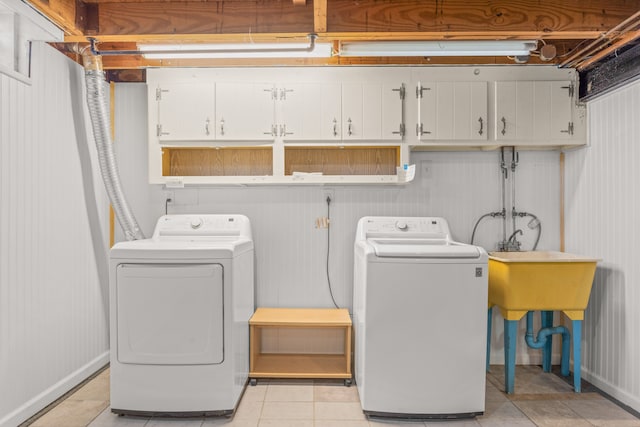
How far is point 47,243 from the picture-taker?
263 cm

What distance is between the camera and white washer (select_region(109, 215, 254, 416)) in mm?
2410

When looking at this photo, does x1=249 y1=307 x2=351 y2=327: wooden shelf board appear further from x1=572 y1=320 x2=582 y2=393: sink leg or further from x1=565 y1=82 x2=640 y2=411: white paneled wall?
x1=565 y1=82 x2=640 y2=411: white paneled wall

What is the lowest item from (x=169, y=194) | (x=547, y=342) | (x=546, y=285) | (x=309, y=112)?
(x=547, y=342)

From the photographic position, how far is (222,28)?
2.57 metres

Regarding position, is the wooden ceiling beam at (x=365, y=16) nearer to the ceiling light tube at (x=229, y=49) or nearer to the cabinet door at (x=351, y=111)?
the ceiling light tube at (x=229, y=49)

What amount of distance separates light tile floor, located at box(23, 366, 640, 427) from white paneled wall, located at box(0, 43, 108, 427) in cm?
24

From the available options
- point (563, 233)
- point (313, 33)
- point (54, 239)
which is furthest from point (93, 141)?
point (563, 233)

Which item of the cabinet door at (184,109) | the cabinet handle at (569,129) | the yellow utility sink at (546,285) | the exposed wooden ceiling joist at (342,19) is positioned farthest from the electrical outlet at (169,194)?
the cabinet handle at (569,129)

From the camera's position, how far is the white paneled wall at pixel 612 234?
A: 2658 millimetres

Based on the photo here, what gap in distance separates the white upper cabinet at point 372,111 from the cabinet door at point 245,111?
57 cm

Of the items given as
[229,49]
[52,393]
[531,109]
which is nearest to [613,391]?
[531,109]

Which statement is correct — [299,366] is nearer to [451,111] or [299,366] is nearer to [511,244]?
[511,244]

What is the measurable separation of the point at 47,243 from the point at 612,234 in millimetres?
3781

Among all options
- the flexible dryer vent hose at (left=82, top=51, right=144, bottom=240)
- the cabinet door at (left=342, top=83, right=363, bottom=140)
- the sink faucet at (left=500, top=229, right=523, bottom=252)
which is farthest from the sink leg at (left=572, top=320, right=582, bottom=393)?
the flexible dryer vent hose at (left=82, top=51, right=144, bottom=240)
